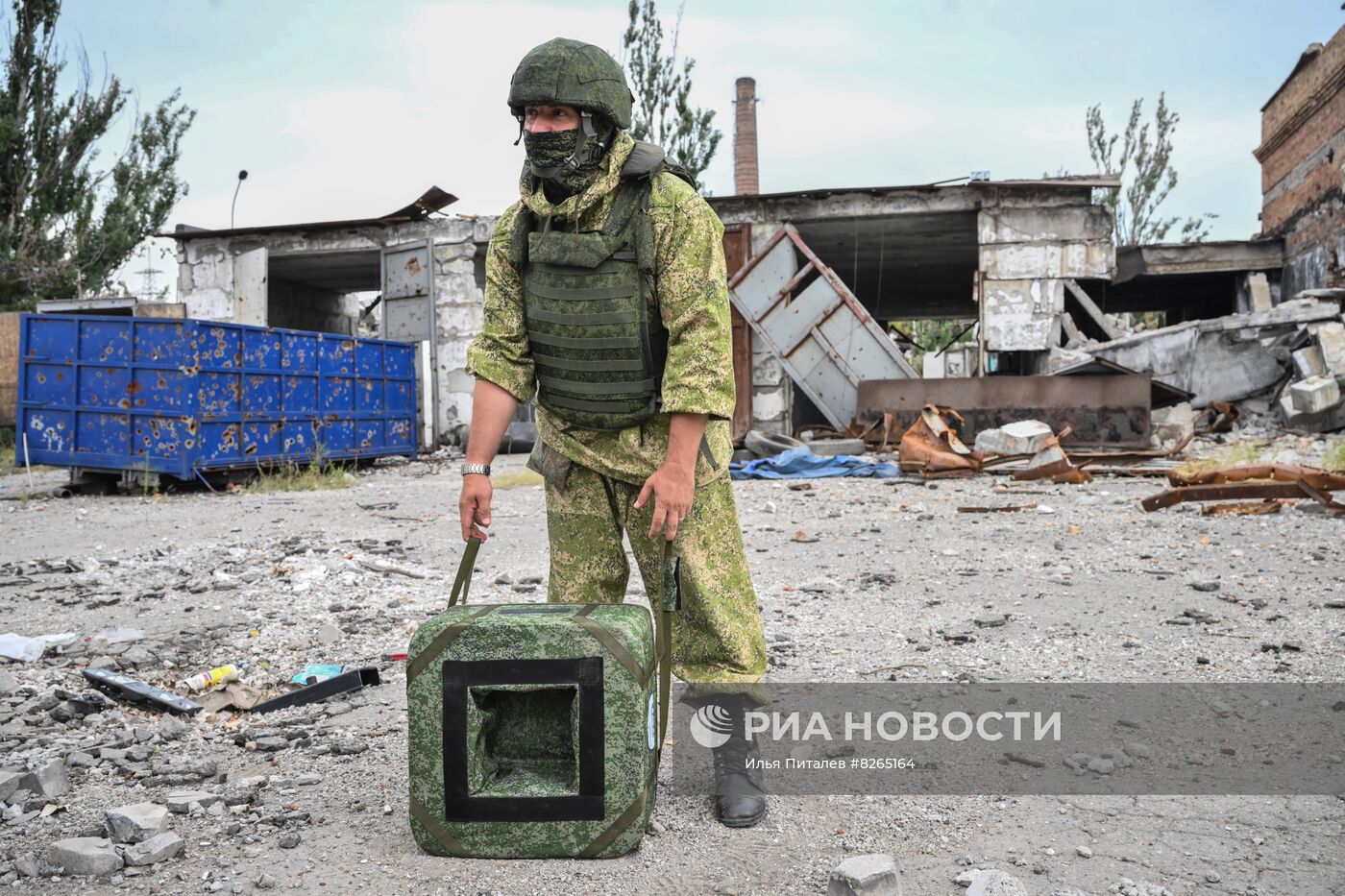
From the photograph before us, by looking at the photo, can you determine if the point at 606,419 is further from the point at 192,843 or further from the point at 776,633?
the point at 776,633

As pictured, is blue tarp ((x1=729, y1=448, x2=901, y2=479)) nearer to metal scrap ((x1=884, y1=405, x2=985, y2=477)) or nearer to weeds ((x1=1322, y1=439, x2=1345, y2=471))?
metal scrap ((x1=884, y1=405, x2=985, y2=477))

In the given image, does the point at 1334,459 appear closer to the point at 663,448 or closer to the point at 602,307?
the point at 663,448

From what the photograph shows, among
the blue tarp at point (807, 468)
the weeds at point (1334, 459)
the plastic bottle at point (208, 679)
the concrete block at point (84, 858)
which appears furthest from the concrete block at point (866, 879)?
the blue tarp at point (807, 468)

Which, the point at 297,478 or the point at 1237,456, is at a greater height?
the point at 1237,456

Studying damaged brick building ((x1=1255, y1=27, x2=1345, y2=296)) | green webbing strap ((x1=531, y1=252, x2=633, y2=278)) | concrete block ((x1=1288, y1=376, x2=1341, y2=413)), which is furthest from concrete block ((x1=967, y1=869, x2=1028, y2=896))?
damaged brick building ((x1=1255, y1=27, x2=1345, y2=296))

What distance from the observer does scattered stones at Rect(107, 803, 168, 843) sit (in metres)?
1.96

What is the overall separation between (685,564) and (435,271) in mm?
11685

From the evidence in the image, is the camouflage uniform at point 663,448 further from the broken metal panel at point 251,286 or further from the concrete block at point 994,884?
the broken metal panel at point 251,286

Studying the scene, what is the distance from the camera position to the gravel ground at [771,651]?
72.0 inches

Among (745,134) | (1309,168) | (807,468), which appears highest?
(745,134)

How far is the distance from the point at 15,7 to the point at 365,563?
57.6 ft

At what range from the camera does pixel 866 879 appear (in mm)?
1645

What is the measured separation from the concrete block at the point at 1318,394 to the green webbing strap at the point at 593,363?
973 centimetres

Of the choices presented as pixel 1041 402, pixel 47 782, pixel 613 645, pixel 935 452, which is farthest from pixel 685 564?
pixel 1041 402
